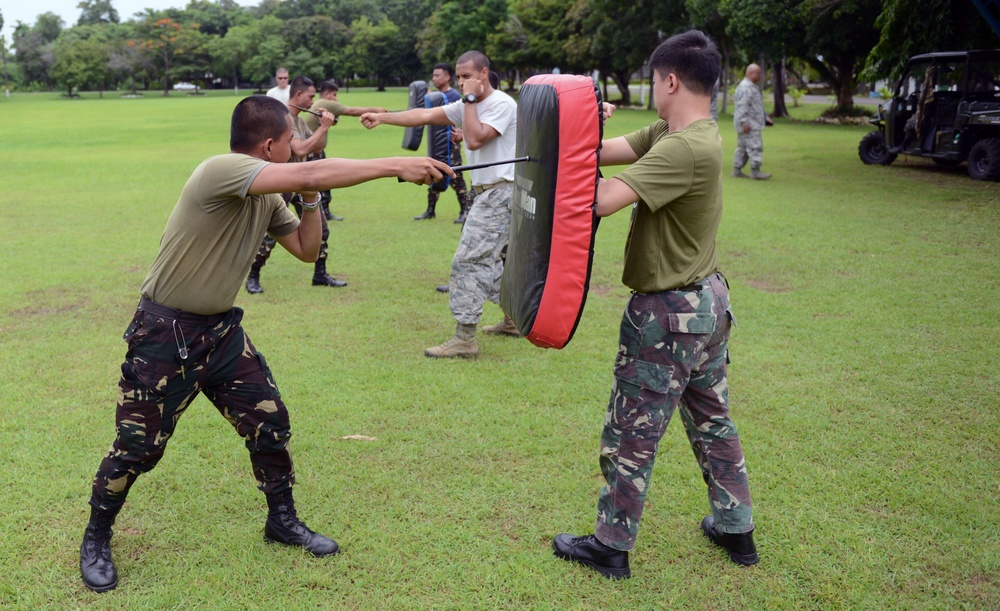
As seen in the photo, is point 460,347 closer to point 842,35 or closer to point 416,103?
point 416,103

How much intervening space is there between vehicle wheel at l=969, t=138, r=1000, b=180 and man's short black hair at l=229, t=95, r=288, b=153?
13.9 m

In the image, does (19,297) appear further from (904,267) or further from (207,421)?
(904,267)

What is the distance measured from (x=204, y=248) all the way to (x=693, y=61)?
78.7 inches

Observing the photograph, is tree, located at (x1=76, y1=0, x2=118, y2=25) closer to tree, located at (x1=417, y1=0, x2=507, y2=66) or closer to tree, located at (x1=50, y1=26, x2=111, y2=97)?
tree, located at (x1=50, y1=26, x2=111, y2=97)

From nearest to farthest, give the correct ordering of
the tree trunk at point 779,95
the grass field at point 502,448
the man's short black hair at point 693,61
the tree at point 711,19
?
the man's short black hair at point 693,61, the grass field at point 502,448, the tree at point 711,19, the tree trunk at point 779,95

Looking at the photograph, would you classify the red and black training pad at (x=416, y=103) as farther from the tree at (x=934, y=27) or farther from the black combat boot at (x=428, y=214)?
the tree at (x=934, y=27)

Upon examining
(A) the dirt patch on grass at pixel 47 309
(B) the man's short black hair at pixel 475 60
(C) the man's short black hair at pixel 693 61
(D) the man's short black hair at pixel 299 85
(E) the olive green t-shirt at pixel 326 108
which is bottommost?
(A) the dirt patch on grass at pixel 47 309

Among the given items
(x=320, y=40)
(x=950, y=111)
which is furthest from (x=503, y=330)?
(x=320, y=40)

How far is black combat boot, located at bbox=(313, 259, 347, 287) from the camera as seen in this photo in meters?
8.14

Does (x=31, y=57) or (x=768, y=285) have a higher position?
(x=31, y=57)

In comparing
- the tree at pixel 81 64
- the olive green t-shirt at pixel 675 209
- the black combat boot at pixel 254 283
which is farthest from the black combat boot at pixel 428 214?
the tree at pixel 81 64

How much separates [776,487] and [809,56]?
25.8 meters

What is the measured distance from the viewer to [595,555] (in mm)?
3424

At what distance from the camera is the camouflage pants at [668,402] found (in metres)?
3.18
